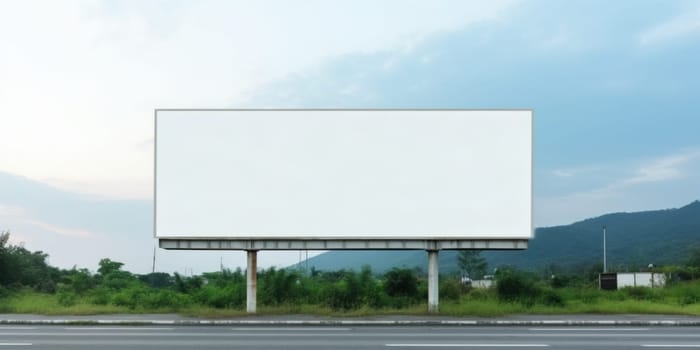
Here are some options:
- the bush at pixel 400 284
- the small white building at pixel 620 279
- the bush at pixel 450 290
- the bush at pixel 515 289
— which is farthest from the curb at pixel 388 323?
the small white building at pixel 620 279

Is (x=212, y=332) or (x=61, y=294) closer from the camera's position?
(x=212, y=332)

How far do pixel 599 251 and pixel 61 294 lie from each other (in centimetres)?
8959

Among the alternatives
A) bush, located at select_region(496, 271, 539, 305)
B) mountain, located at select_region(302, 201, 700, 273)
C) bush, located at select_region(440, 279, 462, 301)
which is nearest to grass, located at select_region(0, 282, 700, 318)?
bush, located at select_region(496, 271, 539, 305)

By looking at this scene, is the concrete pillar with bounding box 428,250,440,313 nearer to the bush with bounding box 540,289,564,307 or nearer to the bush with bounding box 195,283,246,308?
the bush with bounding box 540,289,564,307

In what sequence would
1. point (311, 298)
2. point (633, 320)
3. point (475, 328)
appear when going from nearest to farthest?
point (475, 328), point (633, 320), point (311, 298)

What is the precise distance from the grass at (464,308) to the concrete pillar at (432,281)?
0.27 meters

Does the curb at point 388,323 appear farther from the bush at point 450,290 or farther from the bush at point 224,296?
the bush at point 450,290

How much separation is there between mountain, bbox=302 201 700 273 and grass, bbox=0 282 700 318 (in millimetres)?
A: 57708

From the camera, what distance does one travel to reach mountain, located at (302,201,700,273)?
82.1 meters
